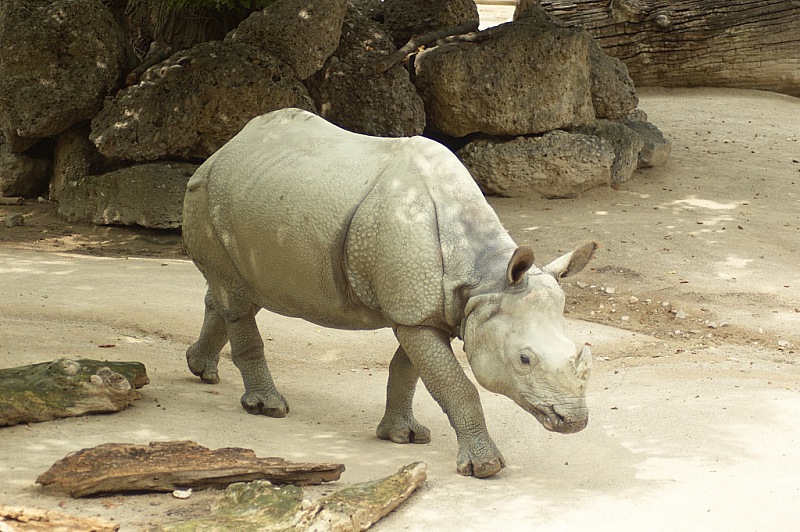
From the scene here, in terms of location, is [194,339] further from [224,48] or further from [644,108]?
[644,108]

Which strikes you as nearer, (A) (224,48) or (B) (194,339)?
(B) (194,339)

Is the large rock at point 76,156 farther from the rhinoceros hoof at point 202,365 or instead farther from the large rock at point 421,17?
the rhinoceros hoof at point 202,365

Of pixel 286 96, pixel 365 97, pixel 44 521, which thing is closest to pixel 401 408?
pixel 44 521

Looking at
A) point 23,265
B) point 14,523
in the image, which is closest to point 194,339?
point 23,265

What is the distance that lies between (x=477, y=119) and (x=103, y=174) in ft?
16.5

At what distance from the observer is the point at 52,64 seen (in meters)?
13.4

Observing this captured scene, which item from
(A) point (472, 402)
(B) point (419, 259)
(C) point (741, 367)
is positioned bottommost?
(C) point (741, 367)

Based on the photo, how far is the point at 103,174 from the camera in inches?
531

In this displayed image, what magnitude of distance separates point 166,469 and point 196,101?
8223 mm

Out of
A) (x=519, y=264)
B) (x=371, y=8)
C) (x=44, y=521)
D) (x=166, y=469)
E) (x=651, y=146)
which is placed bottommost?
(x=651, y=146)

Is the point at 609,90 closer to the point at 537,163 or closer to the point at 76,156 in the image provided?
the point at 537,163

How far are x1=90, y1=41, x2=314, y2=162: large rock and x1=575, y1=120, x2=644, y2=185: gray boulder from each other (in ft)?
14.2

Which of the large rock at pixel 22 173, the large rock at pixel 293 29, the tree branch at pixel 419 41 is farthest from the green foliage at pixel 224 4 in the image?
the large rock at pixel 22 173

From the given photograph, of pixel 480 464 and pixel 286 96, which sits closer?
pixel 480 464
